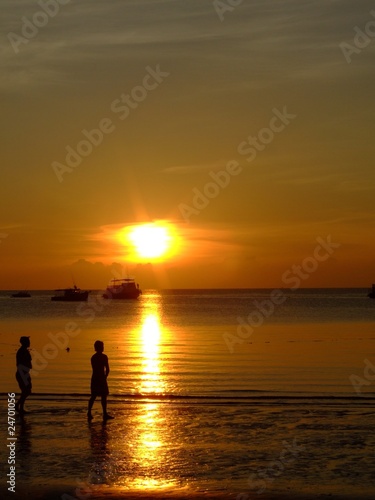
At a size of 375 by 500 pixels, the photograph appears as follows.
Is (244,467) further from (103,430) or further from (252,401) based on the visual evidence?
(252,401)

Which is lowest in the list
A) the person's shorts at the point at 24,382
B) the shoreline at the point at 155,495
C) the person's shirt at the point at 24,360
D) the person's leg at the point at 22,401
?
the shoreline at the point at 155,495

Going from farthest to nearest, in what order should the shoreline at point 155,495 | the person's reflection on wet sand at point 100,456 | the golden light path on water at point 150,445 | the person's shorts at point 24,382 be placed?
1. the person's shorts at point 24,382
2. the person's reflection on wet sand at point 100,456
3. the golden light path on water at point 150,445
4. the shoreline at point 155,495

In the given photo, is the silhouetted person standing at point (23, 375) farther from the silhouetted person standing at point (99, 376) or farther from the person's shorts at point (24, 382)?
the silhouetted person standing at point (99, 376)

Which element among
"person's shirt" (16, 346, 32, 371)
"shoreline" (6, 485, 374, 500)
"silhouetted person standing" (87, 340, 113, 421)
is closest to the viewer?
"shoreline" (6, 485, 374, 500)

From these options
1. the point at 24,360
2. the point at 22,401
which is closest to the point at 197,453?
the point at 22,401

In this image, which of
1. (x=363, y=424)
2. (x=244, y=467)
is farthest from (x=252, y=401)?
(x=244, y=467)

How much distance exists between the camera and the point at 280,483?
45.2 feet

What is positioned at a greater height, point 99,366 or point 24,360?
point 24,360

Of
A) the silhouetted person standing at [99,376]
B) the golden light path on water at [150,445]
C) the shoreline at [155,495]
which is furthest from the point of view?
the silhouetted person standing at [99,376]

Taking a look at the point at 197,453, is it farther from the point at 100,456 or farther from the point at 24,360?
the point at 24,360

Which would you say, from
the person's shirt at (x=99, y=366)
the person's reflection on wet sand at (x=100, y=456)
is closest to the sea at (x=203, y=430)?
the person's reflection on wet sand at (x=100, y=456)

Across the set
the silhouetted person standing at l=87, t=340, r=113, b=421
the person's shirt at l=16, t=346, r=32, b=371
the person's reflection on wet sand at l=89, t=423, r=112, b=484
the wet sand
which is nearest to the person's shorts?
the person's shirt at l=16, t=346, r=32, b=371

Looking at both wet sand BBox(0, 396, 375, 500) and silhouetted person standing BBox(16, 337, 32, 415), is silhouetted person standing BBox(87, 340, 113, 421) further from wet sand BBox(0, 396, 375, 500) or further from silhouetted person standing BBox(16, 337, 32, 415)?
silhouetted person standing BBox(16, 337, 32, 415)

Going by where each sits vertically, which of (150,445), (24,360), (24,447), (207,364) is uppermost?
(207,364)
